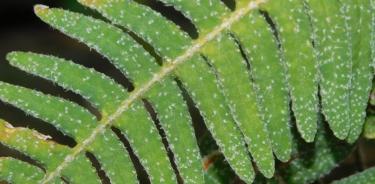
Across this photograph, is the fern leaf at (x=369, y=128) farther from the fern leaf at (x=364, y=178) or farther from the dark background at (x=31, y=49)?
the dark background at (x=31, y=49)

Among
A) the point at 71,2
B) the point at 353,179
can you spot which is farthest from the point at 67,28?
the point at 71,2

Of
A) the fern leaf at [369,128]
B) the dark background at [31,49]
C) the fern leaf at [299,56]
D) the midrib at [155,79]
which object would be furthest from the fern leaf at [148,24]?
the dark background at [31,49]

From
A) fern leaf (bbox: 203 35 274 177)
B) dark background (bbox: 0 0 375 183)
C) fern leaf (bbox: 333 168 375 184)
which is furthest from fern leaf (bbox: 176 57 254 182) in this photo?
dark background (bbox: 0 0 375 183)

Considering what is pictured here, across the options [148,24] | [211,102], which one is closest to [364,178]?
[211,102]

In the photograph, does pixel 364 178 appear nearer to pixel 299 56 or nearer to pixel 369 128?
pixel 369 128

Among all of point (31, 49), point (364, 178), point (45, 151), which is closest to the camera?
point (45, 151)

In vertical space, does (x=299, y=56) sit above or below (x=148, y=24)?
below

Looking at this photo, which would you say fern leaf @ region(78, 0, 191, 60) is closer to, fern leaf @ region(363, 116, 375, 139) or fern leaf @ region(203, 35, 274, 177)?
fern leaf @ region(203, 35, 274, 177)

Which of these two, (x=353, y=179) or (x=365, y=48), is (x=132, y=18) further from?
(x=353, y=179)

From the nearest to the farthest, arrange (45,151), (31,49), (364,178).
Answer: (45,151) < (364,178) < (31,49)
